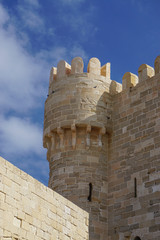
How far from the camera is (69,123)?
16703 millimetres

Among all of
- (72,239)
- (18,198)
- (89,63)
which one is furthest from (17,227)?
(89,63)

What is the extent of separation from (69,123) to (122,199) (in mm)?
2946

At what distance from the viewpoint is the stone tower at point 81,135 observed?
15.9 meters

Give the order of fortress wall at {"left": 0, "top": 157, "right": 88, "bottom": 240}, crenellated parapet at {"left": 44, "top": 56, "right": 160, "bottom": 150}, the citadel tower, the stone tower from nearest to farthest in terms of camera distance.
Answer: fortress wall at {"left": 0, "top": 157, "right": 88, "bottom": 240} → the citadel tower → the stone tower → crenellated parapet at {"left": 44, "top": 56, "right": 160, "bottom": 150}

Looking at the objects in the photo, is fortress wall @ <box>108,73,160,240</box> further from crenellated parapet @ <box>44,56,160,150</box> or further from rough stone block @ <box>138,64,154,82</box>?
crenellated parapet @ <box>44,56,160,150</box>

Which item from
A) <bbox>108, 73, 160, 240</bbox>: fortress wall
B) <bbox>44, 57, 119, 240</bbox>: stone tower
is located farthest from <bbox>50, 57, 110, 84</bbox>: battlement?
<bbox>108, 73, 160, 240</bbox>: fortress wall

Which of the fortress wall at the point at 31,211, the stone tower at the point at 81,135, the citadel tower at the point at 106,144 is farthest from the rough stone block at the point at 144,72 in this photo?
the fortress wall at the point at 31,211

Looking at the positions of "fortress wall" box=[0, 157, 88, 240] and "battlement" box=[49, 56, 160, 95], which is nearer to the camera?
"fortress wall" box=[0, 157, 88, 240]

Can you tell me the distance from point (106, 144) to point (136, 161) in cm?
156

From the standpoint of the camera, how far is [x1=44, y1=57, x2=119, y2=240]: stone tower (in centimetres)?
1590

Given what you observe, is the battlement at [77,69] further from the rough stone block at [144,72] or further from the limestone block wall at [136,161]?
the rough stone block at [144,72]

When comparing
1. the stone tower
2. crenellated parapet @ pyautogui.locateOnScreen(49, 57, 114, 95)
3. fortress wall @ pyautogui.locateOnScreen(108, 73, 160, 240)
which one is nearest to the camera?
fortress wall @ pyautogui.locateOnScreen(108, 73, 160, 240)

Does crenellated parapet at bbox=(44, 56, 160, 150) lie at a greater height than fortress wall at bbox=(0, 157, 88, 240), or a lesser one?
greater

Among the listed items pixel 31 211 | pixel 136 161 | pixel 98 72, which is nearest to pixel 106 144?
pixel 136 161
